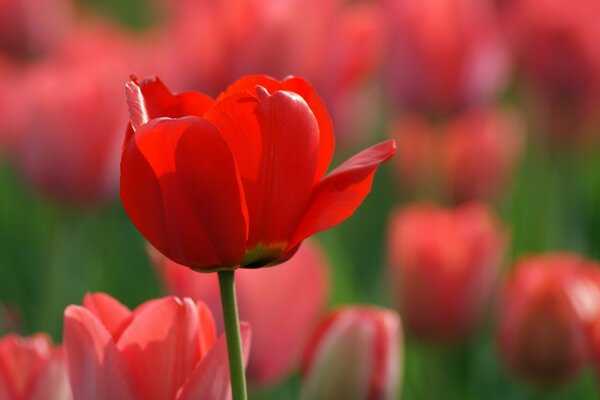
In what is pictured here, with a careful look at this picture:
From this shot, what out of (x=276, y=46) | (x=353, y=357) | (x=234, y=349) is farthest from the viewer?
(x=276, y=46)

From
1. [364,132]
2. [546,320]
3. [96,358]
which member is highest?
[96,358]

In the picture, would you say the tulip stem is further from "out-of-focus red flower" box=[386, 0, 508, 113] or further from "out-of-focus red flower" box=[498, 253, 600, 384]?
"out-of-focus red flower" box=[386, 0, 508, 113]

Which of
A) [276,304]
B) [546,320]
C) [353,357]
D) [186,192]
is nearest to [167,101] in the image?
[186,192]

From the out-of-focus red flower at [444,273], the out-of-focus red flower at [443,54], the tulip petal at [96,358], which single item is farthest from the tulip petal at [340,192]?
the out-of-focus red flower at [443,54]

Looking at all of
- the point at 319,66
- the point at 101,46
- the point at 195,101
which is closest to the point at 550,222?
the point at 319,66

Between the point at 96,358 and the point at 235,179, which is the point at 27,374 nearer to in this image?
the point at 96,358

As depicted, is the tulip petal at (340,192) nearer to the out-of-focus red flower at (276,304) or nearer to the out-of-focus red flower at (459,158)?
the out-of-focus red flower at (276,304)
